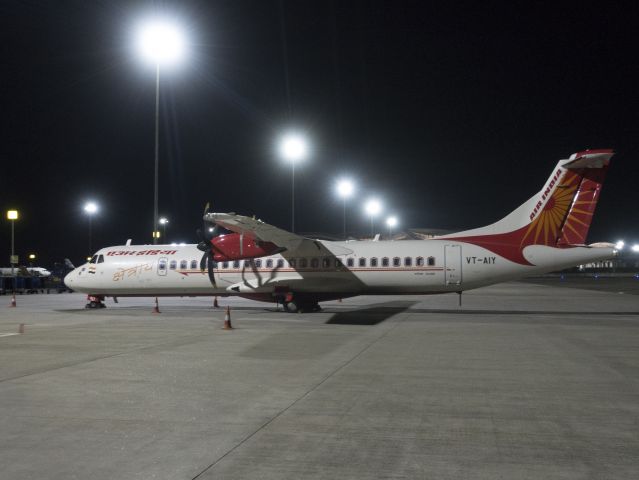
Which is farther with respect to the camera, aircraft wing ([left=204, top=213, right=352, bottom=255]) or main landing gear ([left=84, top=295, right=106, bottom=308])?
main landing gear ([left=84, top=295, right=106, bottom=308])

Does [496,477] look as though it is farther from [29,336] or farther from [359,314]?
[359,314]

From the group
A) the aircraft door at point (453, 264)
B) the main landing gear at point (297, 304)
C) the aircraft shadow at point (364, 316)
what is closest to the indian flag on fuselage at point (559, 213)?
the aircraft door at point (453, 264)

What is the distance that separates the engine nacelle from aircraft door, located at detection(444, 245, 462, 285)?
6993 millimetres

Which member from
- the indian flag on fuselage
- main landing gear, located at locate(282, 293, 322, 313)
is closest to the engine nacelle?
main landing gear, located at locate(282, 293, 322, 313)

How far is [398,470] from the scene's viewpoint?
532cm

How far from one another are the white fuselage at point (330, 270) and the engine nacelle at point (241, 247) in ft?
1.96

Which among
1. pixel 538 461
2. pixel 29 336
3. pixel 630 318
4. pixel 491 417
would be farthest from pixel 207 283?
pixel 538 461

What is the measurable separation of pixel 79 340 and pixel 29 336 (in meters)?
2.03

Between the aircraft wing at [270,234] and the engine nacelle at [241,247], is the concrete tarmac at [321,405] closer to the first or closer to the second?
the aircraft wing at [270,234]

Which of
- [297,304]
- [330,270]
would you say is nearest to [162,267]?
[297,304]

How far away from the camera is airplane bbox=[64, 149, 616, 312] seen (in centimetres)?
2098

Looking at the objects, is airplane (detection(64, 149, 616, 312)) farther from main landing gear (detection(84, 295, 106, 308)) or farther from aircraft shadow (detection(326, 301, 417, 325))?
aircraft shadow (detection(326, 301, 417, 325))

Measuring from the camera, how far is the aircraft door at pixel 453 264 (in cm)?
2212

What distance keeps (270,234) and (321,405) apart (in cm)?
1542
